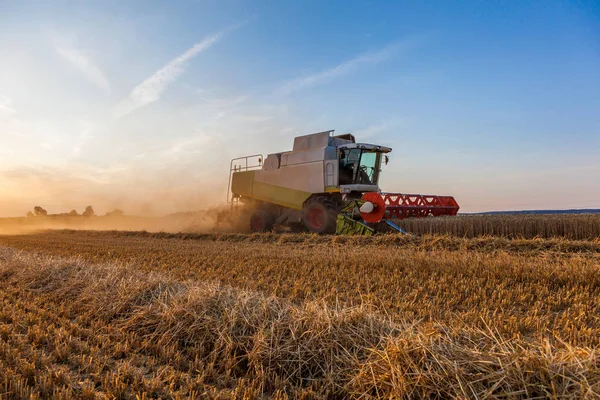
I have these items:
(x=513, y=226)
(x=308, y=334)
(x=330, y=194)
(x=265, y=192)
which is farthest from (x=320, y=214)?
(x=308, y=334)

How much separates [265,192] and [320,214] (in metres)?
3.43

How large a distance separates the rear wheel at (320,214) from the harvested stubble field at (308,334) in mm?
6514

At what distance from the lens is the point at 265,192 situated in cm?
1540

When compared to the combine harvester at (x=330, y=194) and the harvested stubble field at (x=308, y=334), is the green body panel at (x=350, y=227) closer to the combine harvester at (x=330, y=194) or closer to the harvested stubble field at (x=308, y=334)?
the combine harvester at (x=330, y=194)

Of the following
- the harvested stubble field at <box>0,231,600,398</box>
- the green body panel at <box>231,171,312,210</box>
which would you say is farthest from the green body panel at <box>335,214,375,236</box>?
the harvested stubble field at <box>0,231,600,398</box>

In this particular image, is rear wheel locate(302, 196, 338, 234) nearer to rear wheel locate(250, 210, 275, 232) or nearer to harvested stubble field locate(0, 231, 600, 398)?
rear wheel locate(250, 210, 275, 232)

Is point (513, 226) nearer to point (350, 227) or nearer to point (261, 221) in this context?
point (350, 227)

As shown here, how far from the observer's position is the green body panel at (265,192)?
45.9 feet

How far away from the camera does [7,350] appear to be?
278cm

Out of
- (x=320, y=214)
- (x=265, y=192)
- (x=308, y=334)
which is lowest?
(x=308, y=334)

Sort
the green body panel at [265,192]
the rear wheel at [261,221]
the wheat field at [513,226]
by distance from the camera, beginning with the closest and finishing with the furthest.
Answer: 1. the wheat field at [513,226]
2. the green body panel at [265,192]
3. the rear wheel at [261,221]

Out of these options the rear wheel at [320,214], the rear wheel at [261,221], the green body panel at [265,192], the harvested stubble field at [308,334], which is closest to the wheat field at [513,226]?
the rear wheel at [320,214]

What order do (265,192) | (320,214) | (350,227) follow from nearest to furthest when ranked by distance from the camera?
(350,227) < (320,214) < (265,192)

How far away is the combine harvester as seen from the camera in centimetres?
1124
